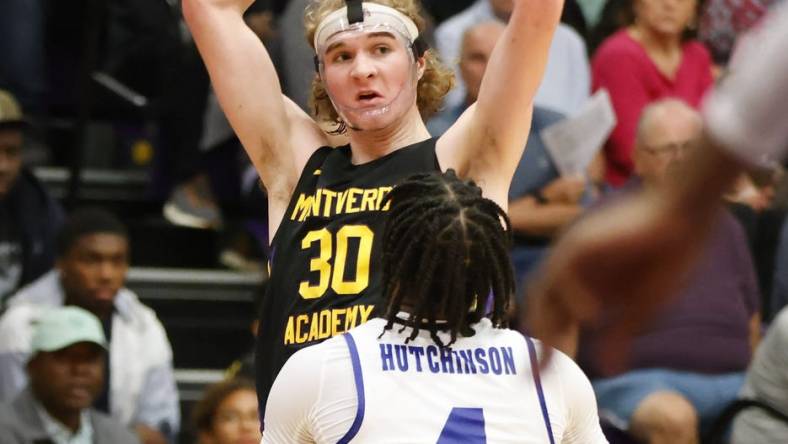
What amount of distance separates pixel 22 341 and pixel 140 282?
1.86 metres

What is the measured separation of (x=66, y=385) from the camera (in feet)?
18.4

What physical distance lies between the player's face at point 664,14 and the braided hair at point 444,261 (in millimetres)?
4419

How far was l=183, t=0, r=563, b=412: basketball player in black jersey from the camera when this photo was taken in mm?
3490

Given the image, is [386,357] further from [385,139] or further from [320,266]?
[385,139]

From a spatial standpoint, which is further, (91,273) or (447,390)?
(91,273)

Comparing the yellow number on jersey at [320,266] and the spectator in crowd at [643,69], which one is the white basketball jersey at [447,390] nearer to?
the yellow number on jersey at [320,266]

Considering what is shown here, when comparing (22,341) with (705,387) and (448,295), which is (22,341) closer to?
(705,387)

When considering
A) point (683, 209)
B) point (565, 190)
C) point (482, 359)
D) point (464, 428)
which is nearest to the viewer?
point (683, 209)

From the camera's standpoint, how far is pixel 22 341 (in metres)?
5.86

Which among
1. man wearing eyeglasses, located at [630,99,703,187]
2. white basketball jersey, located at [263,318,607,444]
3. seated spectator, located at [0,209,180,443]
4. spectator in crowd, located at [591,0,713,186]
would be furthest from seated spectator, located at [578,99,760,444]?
white basketball jersey, located at [263,318,607,444]

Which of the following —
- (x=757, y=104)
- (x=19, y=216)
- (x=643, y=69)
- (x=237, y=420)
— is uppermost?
(x=757, y=104)

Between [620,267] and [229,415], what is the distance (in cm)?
454

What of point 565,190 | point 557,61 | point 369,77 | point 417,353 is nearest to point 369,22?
point 369,77

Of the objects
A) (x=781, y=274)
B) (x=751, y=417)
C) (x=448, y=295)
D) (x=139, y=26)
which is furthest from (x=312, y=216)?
(x=139, y=26)
